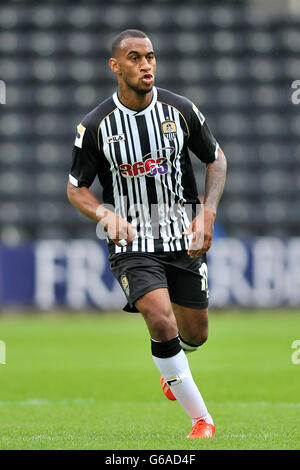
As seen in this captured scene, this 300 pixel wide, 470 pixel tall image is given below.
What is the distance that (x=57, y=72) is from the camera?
20.7 meters

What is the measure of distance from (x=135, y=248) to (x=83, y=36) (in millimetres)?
16587

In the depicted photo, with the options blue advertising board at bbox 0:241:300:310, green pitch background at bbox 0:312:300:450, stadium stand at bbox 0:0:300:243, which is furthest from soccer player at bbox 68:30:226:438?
stadium stand at bbox 0:0:300:243

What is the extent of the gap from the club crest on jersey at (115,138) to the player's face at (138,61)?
31 cm

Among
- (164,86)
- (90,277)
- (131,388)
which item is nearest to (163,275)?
(131,388)

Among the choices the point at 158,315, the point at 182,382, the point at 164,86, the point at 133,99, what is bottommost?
the point at 182,382

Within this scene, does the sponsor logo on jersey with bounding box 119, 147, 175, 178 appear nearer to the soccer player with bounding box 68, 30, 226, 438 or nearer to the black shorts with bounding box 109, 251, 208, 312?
the soccer player with bounding box 68, 30, 226, 438

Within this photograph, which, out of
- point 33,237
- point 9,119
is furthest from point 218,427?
point 9,119

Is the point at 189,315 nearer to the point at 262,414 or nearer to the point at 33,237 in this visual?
the point at 262,414

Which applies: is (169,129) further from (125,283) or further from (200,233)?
(125,283)

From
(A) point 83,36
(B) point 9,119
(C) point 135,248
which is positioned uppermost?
(A) point 83,36

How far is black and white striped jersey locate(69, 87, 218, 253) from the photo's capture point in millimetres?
5328

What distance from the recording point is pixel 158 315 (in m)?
4.91

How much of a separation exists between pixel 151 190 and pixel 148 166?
15 cm
